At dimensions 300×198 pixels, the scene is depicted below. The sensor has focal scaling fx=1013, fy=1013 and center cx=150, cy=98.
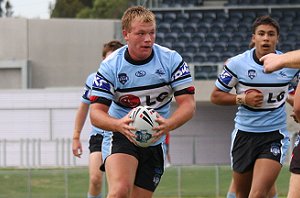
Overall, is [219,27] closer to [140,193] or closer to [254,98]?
[254,98]

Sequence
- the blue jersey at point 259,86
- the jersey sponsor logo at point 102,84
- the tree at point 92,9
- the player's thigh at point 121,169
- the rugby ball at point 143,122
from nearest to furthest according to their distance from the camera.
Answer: the rugby ball at point 143,122, the player's thigh at point 121,169, the jersey sponsor logo at point 102,84, the blue jersey at point 259,86, the tree at point 92,9

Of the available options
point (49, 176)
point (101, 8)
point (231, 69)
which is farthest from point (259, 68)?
point (101, 8)

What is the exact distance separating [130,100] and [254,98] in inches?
68.7

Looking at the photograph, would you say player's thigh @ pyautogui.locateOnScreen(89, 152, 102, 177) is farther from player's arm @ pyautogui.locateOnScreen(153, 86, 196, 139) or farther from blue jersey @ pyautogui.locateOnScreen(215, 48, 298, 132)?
player's arm @ pyautogui.locateOnScreen(153, 86, 196, 139)

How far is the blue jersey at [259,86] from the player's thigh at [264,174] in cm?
43

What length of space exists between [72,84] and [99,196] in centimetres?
3244

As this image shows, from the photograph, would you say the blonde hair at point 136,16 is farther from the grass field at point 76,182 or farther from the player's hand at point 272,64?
the grass field at point 76,182

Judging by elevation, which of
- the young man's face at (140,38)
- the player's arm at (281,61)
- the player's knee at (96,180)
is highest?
the player's arm at (281,61)

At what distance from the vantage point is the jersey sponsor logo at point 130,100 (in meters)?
9.02

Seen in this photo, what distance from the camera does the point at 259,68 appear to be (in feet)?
34.6

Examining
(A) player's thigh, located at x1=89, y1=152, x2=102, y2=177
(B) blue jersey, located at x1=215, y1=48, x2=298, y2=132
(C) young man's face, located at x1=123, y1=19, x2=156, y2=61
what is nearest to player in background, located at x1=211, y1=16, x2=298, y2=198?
(B) blue jersey, located at x1=215, y1=48, x2=298, y2=132

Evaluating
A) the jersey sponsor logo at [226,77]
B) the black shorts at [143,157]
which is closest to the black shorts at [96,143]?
the jersey sponsor logo at [226,77]

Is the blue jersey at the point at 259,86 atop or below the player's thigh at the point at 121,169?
atop

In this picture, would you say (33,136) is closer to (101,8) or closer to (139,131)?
(139,131)
